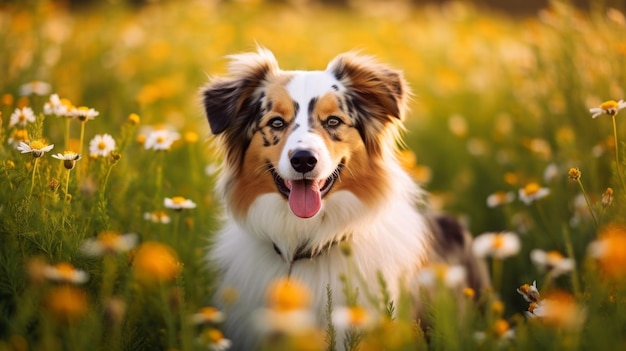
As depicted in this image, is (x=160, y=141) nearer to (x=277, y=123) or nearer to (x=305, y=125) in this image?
(x=277, y=123)

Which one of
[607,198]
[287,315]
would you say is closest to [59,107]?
[287,315]

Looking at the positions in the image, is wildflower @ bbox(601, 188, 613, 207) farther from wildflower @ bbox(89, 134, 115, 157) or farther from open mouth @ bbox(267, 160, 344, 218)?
wildflower @ bbox(89, 134, 115, 157)

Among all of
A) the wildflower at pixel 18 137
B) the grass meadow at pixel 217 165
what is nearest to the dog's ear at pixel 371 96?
the grass meadow at pixel 217 165

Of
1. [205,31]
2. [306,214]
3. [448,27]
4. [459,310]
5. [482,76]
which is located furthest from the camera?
[448,27]

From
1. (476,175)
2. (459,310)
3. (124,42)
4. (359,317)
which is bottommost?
(459,310)

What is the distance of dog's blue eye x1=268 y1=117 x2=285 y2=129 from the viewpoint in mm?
3529

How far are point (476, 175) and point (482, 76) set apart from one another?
81.6 inches

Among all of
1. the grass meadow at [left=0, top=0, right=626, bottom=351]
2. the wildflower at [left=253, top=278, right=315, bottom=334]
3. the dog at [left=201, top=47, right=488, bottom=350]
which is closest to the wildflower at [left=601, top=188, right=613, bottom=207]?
the grass meadow at [left=0, top=0, right=626, bottom=351]

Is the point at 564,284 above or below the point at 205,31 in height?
below

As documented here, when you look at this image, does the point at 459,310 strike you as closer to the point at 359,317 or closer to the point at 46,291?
the point at 359,317

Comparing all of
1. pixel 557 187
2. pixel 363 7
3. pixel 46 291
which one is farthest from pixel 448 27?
pixel 46 291

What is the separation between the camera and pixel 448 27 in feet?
35.4

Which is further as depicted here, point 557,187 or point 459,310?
point 557,187

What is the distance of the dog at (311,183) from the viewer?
11.4ft
